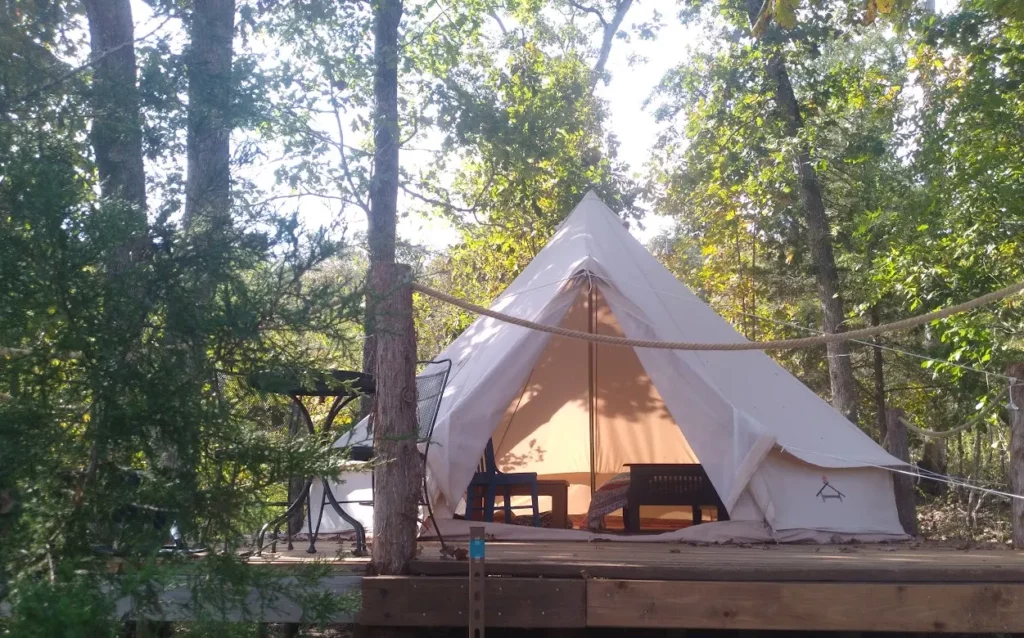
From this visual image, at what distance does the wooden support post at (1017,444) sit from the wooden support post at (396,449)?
108 inches

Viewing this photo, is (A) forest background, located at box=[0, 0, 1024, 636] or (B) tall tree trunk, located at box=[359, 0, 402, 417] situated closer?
(A) forest background, located at box=[0, 0, 1024, 636]

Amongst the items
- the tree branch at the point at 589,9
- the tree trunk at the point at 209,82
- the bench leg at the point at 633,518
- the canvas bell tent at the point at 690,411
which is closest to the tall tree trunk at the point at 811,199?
the tree branch at the point at 589,9

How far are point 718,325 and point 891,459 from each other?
1340mm

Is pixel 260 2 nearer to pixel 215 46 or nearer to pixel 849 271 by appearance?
pixel 215 46

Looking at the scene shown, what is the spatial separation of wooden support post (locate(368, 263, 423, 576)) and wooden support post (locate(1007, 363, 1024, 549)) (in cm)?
274

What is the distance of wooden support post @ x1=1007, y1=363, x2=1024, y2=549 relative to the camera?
4.41 m

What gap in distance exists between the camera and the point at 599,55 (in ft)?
50.2

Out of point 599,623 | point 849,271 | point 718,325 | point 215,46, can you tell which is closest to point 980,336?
point 718,325

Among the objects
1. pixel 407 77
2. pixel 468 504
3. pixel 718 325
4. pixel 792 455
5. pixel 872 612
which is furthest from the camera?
pixel 407 77

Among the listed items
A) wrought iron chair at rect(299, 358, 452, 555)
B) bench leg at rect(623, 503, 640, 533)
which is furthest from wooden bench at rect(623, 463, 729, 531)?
wrought iron chair at rect(299, 358, 452, 555)

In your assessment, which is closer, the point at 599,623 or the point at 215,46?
the point at 599,623

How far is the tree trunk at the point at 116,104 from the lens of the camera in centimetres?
409

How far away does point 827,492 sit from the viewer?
5059 mm

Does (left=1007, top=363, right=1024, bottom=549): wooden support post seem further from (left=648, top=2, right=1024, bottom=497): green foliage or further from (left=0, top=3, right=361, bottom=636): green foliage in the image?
(left=0, top=3, right=361, bottom=636): green foliage
